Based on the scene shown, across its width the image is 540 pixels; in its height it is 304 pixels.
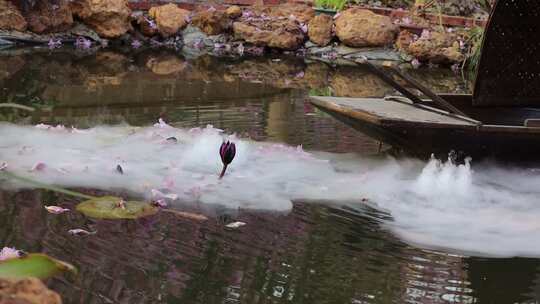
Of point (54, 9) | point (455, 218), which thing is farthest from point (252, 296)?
point (54, 9)

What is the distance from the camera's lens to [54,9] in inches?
372

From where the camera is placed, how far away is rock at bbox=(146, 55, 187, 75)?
7828 millimetres

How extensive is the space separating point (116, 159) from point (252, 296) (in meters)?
1.62

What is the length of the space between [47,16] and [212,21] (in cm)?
229

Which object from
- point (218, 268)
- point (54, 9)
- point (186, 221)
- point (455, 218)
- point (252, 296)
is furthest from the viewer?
point (54, 9)

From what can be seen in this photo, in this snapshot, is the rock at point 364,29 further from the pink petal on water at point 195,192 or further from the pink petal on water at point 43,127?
the pink petal on water at point 195,192

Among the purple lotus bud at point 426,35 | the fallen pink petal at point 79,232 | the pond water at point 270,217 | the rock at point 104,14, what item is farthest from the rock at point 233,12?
the fallen pink petal at point 79,232

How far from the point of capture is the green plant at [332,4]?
1128 centimetres

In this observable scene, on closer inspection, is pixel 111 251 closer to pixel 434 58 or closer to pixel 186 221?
pixel 186 221

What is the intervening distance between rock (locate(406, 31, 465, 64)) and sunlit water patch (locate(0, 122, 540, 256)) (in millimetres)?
6286

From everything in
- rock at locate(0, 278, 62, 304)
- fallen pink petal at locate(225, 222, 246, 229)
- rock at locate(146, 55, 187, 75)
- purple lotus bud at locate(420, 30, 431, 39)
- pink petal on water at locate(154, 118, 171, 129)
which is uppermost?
purple lotus bud at locate(420, 30, 431, 39)

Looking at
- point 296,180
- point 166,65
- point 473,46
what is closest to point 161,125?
point 296,180

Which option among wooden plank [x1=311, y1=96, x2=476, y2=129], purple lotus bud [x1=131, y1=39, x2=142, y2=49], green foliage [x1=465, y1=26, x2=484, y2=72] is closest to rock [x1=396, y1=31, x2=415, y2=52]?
green foliage [x1=465, y1=26, x2=484, y2=72]

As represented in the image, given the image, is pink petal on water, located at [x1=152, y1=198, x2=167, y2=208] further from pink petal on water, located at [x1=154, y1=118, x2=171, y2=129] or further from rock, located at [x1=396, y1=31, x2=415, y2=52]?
rock, located at [x1=396, y1=31, x2=415, y2=52]
